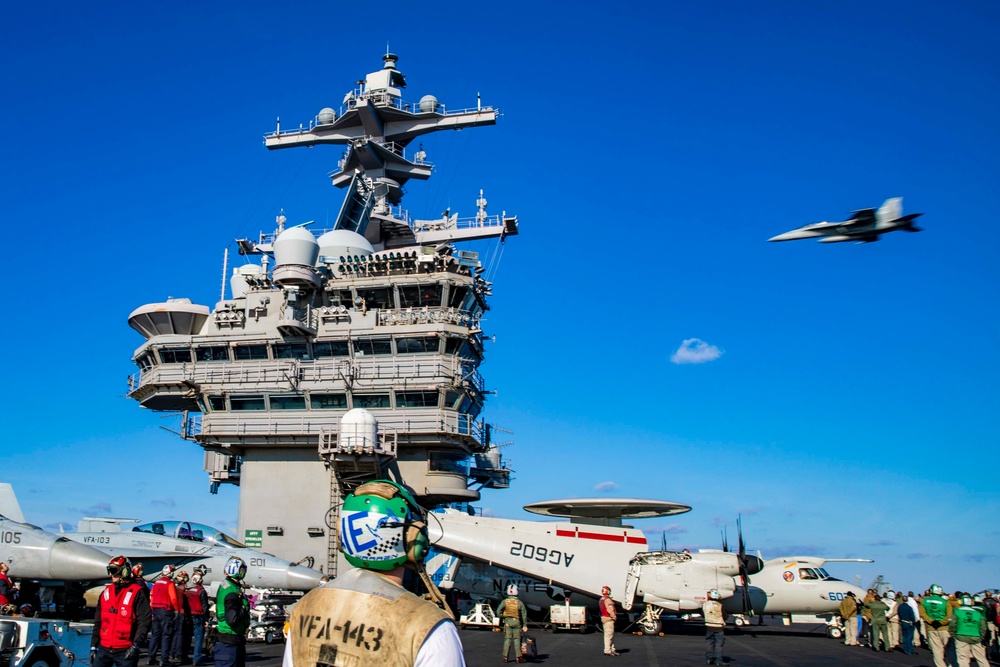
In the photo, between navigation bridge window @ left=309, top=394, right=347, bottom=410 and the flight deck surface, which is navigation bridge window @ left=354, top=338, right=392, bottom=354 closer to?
navigation bridge window @ left=309, top=394, right=347, bottom=410

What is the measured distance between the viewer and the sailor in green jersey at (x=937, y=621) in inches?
647

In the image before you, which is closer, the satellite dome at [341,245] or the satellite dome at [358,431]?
the satellite dome at [358,431]

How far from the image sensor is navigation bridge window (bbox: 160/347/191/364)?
41.0 meters

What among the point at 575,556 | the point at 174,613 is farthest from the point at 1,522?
the point at 575,556

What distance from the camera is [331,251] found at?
42.2m

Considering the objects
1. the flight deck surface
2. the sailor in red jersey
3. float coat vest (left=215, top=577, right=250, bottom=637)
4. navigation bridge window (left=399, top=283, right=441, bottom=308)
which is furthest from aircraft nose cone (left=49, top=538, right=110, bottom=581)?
navigation bridge window (left=399, top=283, right=441, bottom=308)

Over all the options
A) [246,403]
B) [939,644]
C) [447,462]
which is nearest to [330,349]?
[246,403]

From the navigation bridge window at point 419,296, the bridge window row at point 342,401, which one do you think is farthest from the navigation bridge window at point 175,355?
the navigation bridge window at point 419,296

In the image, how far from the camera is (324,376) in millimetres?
38812

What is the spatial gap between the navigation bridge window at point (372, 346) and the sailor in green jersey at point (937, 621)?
27187 mm

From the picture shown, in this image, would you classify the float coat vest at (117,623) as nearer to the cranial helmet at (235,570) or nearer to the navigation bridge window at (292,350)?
the cranial helmet at (235,570)

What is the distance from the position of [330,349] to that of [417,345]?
186 inches

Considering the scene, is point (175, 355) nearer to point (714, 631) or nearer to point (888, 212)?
point (714, 631)

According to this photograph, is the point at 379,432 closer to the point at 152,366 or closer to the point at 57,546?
the point at 152,366
